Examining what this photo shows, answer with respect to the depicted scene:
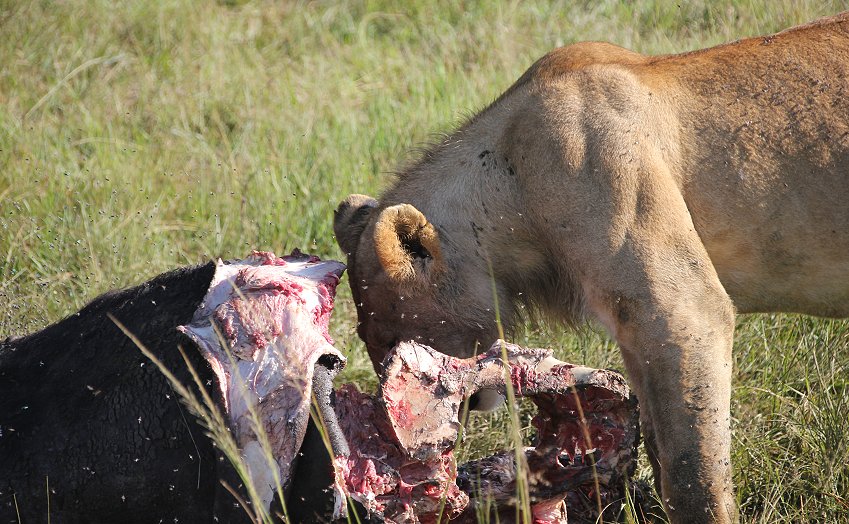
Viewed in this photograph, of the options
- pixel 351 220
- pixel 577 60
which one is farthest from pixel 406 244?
pixel 577 60

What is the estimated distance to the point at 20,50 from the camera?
23.6 ft

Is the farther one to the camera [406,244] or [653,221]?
[406,244]

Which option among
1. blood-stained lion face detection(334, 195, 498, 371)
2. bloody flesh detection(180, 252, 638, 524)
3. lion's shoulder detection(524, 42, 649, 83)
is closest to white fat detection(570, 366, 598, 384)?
bloody flesh detection(180, 252, 638, 524)

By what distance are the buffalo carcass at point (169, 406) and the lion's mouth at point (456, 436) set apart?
0.51ft

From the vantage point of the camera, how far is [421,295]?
3621 millimetres

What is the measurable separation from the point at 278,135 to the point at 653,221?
3.55 meters

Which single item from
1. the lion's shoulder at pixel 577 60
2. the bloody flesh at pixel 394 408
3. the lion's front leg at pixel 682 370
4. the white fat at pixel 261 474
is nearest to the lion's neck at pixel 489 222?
the lion's shoulder at pixel 577 60

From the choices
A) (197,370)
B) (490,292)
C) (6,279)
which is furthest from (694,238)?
(6,279)

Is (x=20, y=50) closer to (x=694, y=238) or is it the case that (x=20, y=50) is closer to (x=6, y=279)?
(x=6, y=279)

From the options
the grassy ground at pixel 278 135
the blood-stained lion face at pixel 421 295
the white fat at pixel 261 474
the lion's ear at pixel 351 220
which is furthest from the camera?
the grassy ground at pixel 278 135

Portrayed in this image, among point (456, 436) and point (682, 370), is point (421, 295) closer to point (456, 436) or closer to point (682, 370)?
point (456, 436)

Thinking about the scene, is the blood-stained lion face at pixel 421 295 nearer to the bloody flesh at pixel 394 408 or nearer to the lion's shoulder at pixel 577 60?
the bloody flesh at pixel 394 408

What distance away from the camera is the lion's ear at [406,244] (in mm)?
3418

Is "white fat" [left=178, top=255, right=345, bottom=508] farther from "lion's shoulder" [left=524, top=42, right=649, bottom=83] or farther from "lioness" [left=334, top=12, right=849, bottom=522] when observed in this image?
"lion's shoulder" [left=524, top=42, right=649, bottom=83]
